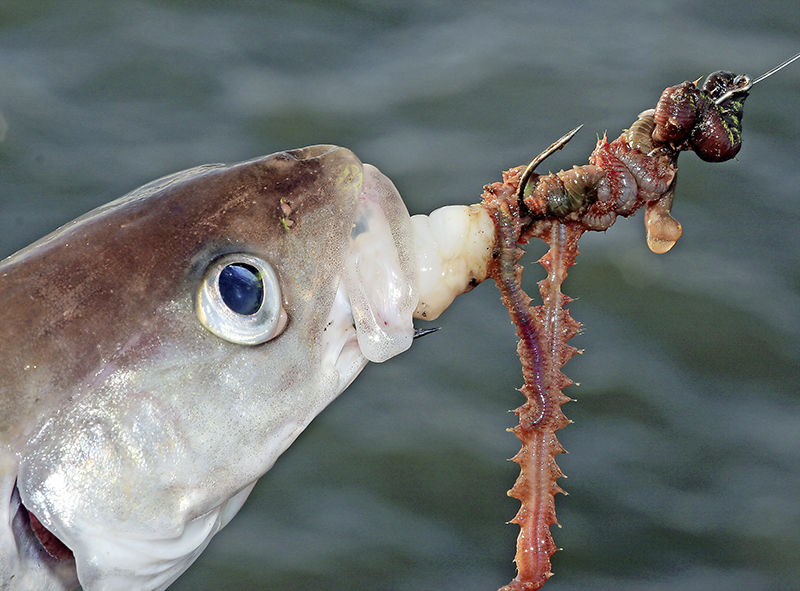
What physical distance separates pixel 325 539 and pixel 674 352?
1.41 metres

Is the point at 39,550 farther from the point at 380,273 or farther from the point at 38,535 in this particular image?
the point at 380,273

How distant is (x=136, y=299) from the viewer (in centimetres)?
146

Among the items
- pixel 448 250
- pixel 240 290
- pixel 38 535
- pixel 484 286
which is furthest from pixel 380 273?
pixel 484 286

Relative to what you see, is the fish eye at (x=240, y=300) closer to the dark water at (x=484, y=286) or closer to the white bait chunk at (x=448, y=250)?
the white bait chunk at (x=448, y=250)

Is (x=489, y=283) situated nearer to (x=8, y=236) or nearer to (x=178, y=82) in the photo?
(x=178, y=82)

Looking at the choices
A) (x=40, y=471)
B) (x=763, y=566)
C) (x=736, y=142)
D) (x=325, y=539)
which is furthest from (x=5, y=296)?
(x=763, y=566)

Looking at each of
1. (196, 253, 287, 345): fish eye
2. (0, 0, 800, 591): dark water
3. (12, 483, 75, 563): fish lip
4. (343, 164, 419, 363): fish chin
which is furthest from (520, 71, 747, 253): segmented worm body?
(0, 0, 800, 591): dark water

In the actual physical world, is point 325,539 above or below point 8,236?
below

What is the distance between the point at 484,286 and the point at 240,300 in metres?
2.13

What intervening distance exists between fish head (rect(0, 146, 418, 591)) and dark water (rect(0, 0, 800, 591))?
161cm

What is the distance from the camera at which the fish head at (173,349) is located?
1.41m

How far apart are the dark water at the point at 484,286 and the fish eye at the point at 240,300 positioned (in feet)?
5.76

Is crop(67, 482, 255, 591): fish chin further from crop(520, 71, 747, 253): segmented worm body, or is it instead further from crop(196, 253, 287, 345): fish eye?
crop(520, 71, 747, 253): segmented worm body

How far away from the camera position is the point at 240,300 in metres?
1.47
